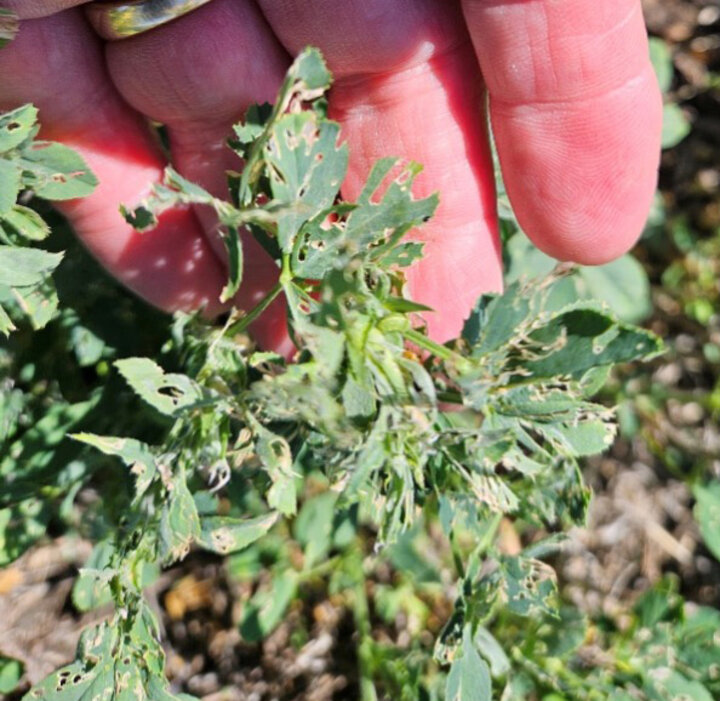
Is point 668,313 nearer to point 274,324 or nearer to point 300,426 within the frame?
point 274,324

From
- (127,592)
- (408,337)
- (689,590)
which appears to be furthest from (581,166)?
(689,590)

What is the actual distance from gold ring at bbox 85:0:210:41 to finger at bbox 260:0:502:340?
19 cm

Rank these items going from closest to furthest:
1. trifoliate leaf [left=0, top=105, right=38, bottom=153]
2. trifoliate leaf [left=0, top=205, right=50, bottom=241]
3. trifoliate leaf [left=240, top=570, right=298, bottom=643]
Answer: trifoliate leaf [left=0, top=105, right=38, bottom=153] → trifoliate leaf [left=0, top=205, right=50, bottom=241] → trifoliate leaf [left=240, top=570, right=298, bottom=643]

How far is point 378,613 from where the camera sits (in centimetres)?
302

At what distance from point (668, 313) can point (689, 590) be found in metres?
1.03

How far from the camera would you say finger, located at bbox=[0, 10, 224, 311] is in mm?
2107

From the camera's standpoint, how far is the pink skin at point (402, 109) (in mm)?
2107

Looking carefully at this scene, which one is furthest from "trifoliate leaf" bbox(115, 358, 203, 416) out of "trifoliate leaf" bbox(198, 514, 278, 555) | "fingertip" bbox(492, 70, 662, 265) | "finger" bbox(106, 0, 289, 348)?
"fingertip" bbox(492, 70, 662, 265)

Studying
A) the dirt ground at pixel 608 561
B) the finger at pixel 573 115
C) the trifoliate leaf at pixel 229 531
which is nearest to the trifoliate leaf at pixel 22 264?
the trifoliate leaf at pixel 229 531

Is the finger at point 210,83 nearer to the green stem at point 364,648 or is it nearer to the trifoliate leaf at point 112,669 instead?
the trifoliate leaf at point 112,669

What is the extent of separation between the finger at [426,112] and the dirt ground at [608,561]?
114cm

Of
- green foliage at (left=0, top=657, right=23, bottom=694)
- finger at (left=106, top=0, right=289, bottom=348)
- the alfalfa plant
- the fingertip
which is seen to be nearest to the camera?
the alfalfa plant

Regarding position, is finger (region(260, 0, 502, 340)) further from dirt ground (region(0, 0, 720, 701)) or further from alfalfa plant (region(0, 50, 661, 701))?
dirt ground (region(0, 0, 720, 701))

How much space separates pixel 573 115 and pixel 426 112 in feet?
1.13
